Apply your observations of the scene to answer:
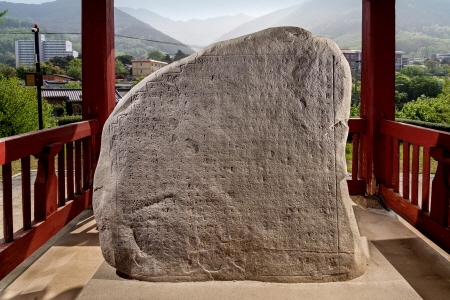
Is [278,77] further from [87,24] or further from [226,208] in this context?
[87,24]

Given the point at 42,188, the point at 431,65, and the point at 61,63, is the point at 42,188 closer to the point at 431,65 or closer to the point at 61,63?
the point at 431,65

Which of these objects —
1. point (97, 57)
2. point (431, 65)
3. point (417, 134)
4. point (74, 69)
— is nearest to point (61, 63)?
point (74, 69)

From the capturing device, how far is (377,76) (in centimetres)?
415

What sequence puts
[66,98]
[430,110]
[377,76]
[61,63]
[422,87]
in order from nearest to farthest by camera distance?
[377,76] → [430,110] → [422,87] → [66,98] → [61,63]

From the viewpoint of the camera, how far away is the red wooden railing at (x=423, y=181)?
2891mm

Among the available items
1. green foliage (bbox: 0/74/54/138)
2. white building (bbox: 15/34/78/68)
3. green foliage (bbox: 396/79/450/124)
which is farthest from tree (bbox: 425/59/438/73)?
white building (bbox: 15/34/78/68)

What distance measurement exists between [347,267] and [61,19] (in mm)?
95262

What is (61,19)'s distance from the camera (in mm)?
85000

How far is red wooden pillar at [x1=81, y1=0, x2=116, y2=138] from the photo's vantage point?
389cm

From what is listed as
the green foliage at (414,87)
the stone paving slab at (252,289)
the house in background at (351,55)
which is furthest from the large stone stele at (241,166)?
the green foliage at (414,87)

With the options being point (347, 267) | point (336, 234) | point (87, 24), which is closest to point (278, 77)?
point (336, 234)

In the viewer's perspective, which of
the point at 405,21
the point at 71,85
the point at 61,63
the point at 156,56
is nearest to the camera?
the point at 71,85

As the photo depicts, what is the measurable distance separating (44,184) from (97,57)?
154 cm

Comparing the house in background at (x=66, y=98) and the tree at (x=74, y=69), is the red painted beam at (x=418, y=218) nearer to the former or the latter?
the house in background at (x=66, y=98)
